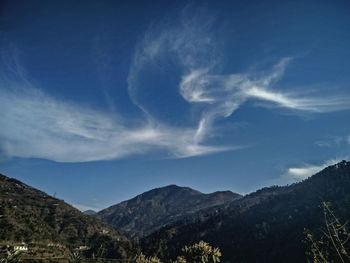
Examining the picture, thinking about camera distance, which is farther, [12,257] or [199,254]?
[199,254]

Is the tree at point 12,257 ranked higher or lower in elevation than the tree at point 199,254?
lower

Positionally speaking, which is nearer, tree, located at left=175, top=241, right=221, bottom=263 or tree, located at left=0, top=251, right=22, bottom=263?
tree, located at left=0, top=251, right=22, bottom=263

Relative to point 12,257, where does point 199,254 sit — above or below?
above

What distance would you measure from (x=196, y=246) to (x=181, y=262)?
1.42m

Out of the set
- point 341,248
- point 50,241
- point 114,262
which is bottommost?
point 341,248

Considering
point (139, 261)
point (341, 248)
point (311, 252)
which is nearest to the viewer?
point (341, 248)

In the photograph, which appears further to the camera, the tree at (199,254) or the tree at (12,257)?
the tree at (199,254)

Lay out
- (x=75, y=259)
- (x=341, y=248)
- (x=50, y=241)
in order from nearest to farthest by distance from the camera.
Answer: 1. (x=341, y=248)
2. (x=75, y=259)
3. (x=50, y=241)

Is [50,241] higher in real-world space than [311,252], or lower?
higher

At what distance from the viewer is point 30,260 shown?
13000 cm

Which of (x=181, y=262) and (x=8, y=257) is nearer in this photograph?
(x=8, y=257)

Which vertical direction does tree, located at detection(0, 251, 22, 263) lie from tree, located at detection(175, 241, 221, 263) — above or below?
below

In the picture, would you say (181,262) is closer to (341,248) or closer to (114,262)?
(341,248)

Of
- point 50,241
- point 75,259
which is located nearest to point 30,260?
point 50,241
